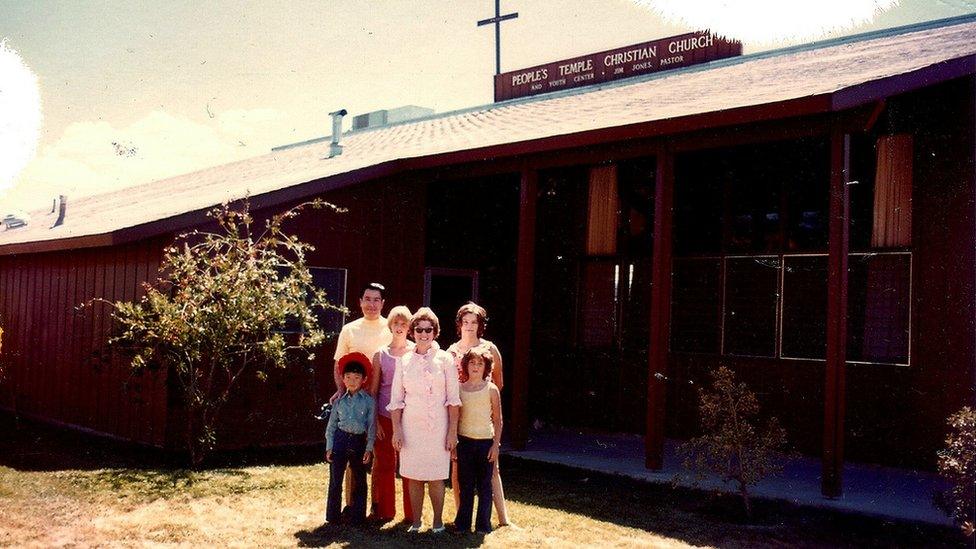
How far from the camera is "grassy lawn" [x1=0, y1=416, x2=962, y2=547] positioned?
19.6 feet

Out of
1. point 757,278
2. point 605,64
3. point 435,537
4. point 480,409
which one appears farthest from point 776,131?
point 605,64

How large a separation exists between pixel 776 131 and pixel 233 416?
629cm

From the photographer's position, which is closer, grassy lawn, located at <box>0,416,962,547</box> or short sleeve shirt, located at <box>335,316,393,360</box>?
grassy lawn, located at <box>0,416,962,547</box>

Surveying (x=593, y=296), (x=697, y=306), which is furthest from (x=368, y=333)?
(x=593, y=296)

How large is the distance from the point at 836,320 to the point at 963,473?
2.11 meters

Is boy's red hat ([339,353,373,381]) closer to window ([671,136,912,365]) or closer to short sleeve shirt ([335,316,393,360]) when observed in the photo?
short sleeve shirt ([335,316,393,360])

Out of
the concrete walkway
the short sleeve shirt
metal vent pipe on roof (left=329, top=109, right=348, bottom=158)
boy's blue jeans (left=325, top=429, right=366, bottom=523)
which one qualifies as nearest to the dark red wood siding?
the short sleeve shirt

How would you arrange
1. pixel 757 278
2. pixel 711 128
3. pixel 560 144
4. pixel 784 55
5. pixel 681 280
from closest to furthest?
1. pixel 711 128
2. pixel 560 144
3. pixel 757 278
4. pixel 681 280
5. pixel 784 55

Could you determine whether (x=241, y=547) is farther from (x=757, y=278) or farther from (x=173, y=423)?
(x=757, y=278)

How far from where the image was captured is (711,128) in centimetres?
792

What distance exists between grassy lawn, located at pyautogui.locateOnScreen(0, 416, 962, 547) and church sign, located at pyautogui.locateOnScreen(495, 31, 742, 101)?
7991 mm

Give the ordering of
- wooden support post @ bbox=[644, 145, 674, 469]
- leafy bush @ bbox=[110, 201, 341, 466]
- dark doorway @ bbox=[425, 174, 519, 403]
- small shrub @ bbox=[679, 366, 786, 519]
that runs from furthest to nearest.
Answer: dark doorway @ bbox=[425, 174, 519, 403] < wooden support post @ bbox=[644, 145, 674, 469] < leafy bush @ bbox=[110, 201, 341, 466] < small shrub @ bbox=[679, 366, 786, 519]

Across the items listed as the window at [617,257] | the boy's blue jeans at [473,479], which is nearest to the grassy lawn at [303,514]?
the boy's blue jeans at [473,479]

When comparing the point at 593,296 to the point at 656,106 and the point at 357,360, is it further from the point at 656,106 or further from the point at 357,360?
the point at 357,360
